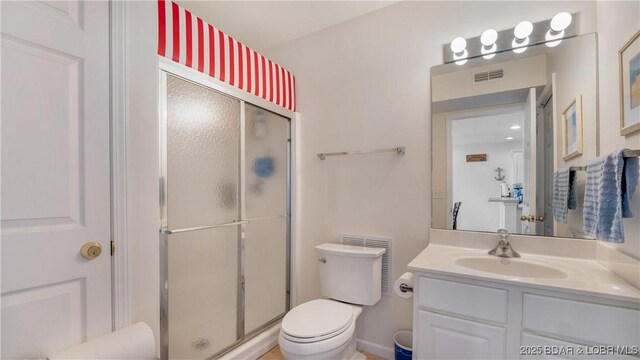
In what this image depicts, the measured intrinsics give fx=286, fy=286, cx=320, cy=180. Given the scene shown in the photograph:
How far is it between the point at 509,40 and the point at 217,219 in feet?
6.72

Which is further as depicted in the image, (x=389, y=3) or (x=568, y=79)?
(x=389, y=3)

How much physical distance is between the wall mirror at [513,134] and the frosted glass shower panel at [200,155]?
1.32m

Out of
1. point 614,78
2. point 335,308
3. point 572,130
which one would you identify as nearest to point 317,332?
point 335,308

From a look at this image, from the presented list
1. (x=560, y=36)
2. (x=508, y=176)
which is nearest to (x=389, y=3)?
(x=560, y=36)

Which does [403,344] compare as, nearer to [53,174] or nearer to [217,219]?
[217,219]

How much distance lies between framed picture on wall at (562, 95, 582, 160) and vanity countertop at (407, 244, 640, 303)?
55 centimetres

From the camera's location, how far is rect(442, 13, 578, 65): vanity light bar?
156 cm

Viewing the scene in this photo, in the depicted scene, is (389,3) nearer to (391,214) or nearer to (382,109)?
(382,109)

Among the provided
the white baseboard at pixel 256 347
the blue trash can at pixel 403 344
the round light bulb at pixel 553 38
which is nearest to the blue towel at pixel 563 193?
the round light bulb at pixel 553 38

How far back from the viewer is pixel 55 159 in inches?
44.4

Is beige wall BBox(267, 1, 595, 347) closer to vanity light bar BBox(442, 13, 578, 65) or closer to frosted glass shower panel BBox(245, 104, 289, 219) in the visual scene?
vanity light bar BBox(442, 13, 578, 65)

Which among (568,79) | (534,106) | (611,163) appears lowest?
(611,163)

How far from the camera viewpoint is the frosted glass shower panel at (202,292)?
155cm

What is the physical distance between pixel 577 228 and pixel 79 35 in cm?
250
